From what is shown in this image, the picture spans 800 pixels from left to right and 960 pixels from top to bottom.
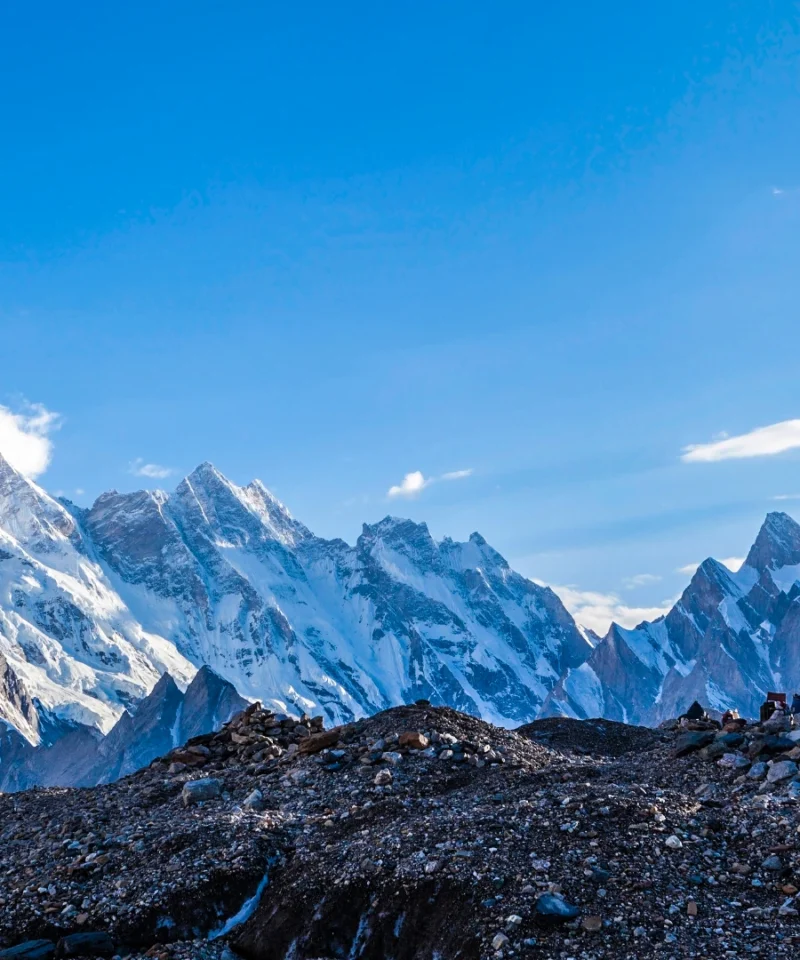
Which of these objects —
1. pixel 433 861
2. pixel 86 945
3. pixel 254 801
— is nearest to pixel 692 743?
pixel 433 861

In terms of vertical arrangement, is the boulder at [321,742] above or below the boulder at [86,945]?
above

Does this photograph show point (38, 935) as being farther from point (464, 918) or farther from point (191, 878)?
point (464, 918)

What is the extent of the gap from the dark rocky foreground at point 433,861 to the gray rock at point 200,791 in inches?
3.0

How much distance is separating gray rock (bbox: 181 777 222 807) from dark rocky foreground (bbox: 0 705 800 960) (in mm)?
77

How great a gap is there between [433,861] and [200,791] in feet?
34.7

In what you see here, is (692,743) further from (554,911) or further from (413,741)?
(554,911)

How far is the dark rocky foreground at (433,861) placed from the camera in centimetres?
1434

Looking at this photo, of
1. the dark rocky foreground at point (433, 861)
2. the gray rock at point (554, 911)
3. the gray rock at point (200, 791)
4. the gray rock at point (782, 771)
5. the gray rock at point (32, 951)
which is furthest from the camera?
the gray rock at point (200, 791)

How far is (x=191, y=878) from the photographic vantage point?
18281mm

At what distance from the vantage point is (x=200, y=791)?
83.5ft

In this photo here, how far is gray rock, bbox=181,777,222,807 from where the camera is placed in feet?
82.5

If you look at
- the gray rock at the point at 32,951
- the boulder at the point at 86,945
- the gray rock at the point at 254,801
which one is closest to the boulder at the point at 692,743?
the gray rock at the point at 254,801

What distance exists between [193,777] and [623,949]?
17488mm

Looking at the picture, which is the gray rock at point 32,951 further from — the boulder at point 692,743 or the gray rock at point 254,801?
the boulder at point 692,743
